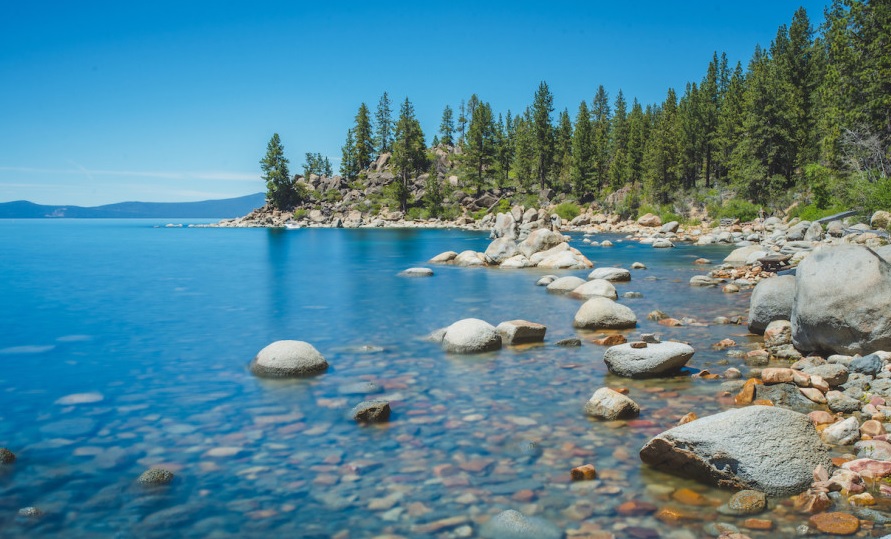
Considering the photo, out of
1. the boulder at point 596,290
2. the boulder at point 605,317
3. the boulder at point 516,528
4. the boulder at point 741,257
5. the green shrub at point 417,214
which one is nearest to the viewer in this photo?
the boulder at point 516,528

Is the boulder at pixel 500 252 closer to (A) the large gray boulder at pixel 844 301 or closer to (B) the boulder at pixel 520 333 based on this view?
(B) the boulder at pixel 520 333

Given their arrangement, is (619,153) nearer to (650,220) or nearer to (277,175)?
(650,220)

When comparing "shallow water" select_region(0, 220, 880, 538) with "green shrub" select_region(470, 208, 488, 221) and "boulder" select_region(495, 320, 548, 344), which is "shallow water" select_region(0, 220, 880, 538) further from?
"green shrub" select_region(470, 208, 488, 221)

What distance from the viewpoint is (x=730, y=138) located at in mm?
73438

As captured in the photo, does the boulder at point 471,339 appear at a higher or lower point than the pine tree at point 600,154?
lower

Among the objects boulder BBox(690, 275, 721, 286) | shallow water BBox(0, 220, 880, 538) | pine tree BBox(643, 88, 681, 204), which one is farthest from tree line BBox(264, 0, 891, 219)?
shallow water BBox(0, 220, 880, 538)

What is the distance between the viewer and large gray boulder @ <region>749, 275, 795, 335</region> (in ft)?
43.4

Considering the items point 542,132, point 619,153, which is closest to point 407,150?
point 542,132

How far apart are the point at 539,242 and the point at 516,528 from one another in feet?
104

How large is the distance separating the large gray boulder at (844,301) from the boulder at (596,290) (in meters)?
8.84

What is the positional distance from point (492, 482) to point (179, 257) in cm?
4600

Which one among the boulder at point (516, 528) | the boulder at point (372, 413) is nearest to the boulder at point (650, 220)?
the boulder at point (372, 413)

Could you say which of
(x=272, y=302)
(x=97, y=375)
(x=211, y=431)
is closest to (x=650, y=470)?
(x=211, y=431)

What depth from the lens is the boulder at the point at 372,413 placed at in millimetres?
8727
